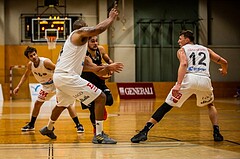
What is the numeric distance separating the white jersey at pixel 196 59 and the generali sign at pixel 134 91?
1925 centimetres

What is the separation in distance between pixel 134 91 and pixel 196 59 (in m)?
19.5

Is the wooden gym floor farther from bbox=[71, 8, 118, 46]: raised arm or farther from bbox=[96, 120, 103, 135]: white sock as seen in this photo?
bbox=[71, 8, 118, 46]: raised arm

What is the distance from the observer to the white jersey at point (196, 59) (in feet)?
27.6

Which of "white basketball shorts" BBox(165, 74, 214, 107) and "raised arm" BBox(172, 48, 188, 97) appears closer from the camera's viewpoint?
"raised arm" BBox(172, 48, 188, 97)

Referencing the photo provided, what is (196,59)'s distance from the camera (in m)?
8.43

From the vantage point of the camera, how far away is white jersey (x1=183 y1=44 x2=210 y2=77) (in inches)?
331

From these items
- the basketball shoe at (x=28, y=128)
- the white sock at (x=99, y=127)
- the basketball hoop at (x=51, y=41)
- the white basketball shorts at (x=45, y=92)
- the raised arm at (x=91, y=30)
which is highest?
the basketball hoop at (x=51, y=41)

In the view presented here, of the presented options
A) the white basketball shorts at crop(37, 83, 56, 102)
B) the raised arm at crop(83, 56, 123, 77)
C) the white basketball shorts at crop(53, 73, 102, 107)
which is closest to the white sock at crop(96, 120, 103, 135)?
the white basketball shorts at crop(53, 73, 102, 107)

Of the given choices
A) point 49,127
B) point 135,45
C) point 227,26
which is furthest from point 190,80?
point 227,26

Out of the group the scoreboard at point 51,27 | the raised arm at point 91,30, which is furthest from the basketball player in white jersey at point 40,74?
the scoreboard at point 51,27

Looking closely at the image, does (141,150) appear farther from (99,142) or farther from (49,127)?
(49,127)

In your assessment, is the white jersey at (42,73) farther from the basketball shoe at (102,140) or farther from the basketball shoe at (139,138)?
the basketball shoe at (139,138)

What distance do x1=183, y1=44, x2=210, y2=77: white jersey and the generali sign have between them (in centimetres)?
1925

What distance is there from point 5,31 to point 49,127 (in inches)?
872
